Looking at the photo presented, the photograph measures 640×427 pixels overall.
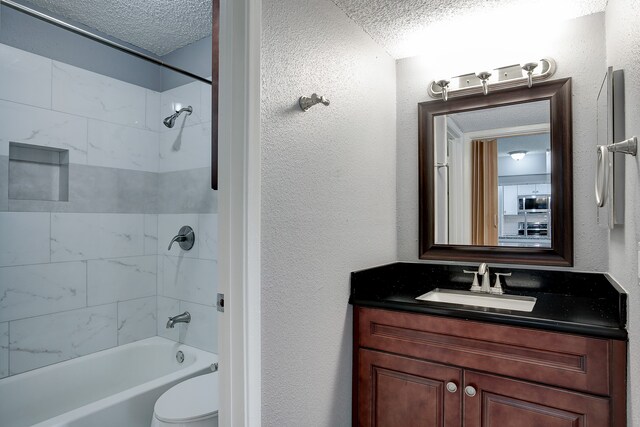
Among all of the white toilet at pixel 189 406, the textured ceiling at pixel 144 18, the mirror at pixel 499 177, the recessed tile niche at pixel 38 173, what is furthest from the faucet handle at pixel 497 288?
the recessed tile niche at pixel 38 173

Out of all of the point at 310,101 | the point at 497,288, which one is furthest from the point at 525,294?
the point at 310,101

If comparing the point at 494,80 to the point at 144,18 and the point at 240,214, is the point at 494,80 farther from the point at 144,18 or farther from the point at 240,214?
the point at 144,18

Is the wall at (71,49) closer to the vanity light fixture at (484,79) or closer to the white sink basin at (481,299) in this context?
the vanity light fixture at (484,79)

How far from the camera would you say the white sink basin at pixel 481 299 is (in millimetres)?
1741

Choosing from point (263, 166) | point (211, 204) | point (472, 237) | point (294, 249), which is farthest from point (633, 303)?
point (211, 204)

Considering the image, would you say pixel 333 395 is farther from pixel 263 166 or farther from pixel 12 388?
pixel 12 388

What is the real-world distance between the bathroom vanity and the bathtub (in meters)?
1.06

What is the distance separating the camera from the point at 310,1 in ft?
5.04

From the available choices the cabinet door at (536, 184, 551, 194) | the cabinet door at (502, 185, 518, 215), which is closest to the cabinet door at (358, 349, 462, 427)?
the cabinet door at (502, 185, 518, 215)

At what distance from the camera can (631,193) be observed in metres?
1.16

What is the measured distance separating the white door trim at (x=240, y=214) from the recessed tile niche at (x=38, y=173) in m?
1.58

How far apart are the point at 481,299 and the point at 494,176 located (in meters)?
0.64

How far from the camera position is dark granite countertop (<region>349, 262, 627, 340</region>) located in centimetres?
134

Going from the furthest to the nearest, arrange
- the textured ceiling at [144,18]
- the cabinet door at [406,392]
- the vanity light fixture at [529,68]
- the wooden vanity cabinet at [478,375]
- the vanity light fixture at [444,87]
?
the textured ceiling at [144,18] < the vanity light fixture at [444,87] < the vanity light fixture at [529,68] < the cabinet door at [406,392] < the wooden vanity cabinet at [478,375]
